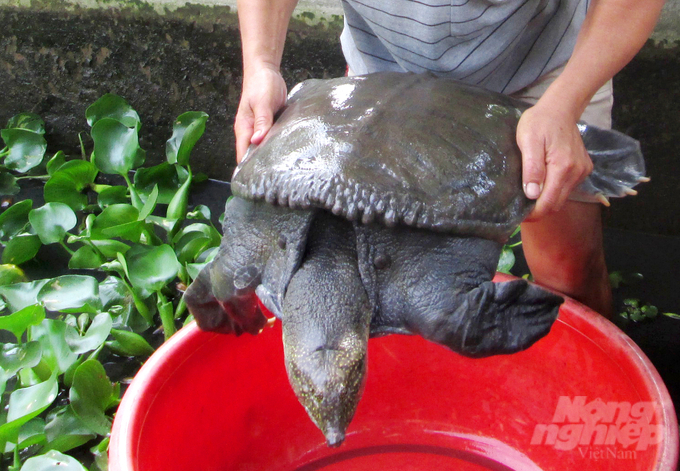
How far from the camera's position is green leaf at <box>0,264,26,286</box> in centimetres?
183

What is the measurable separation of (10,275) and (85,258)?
0.24 metres

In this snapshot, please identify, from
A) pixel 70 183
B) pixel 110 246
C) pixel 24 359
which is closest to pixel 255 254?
pixel 24 359

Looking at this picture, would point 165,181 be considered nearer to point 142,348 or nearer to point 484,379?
point 142,348

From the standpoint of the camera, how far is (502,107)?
3.07ft

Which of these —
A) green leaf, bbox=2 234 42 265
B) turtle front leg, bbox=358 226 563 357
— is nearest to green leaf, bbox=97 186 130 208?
green leaf, bbox=2 234 42 265

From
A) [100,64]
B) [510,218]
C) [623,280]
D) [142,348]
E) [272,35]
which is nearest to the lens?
[510,218]

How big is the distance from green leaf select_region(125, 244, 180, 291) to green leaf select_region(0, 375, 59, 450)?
0.34 meters

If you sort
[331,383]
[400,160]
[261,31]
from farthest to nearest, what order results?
[261,31]
[400,160]
[331,383]

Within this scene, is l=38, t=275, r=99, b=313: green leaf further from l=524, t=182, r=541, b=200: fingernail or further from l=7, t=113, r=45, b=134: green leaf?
l=7, t=113, r=45, b=134: green leaf

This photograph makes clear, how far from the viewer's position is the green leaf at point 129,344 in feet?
5.07

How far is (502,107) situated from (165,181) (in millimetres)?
1484

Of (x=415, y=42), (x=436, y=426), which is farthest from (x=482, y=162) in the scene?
(x=436, y=426)

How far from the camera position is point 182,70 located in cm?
221

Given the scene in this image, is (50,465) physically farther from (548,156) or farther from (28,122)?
(28,122)
